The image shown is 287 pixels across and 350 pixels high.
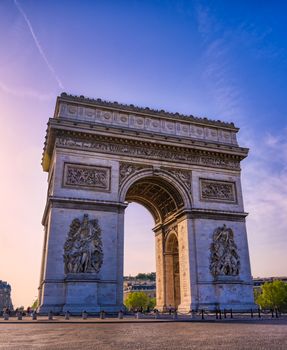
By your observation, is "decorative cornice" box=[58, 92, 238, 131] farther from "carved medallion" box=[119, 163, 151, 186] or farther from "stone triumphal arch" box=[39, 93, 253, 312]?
"carved medallion" box=[119, 163, 151, 186]

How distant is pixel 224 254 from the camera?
27484 millimetres

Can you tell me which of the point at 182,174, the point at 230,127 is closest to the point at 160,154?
the point at 182,174

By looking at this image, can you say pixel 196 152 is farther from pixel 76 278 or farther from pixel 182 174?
pixel 76 278

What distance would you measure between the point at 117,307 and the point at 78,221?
20.6ft

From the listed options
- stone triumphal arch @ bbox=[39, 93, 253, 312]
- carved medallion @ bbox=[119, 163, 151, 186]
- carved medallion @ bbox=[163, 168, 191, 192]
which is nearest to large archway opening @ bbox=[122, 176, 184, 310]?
stone triumphal arch @ bbox=[39, 93, 253, 312]

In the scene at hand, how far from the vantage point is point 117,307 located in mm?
23344

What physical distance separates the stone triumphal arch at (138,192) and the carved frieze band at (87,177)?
74mm

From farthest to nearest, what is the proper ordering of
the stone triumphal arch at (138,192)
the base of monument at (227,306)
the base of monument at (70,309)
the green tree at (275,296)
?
the green tree at (275,296)
the base of monument at (227,306)
the stone triumphal arch at (138,192)
the base of monument at (70,309)

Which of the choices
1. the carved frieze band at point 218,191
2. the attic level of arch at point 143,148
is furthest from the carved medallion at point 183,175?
the carved frieze band at point 218,191

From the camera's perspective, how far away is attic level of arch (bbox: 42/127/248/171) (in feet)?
86.1

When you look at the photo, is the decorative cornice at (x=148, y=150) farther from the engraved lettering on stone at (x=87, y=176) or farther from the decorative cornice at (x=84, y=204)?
the decorative cornice at (x=84, y=204)

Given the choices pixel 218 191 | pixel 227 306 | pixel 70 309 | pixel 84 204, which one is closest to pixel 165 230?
pixel 218 191

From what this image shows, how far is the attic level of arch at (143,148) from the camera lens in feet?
86.1

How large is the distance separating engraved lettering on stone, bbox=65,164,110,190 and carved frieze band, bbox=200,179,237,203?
8130 mm
